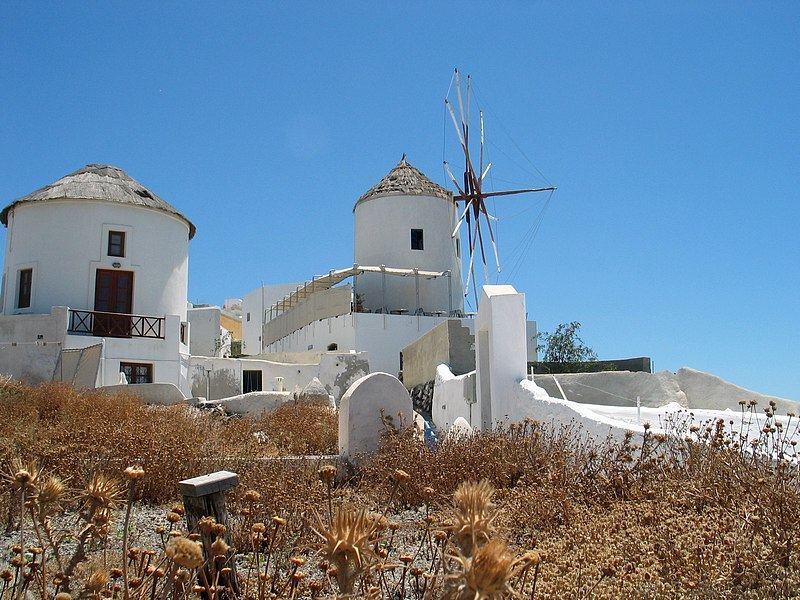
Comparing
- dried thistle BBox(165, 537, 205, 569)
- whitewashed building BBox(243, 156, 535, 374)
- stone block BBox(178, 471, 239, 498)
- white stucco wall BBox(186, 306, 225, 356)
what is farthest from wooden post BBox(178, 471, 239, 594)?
white stucco wall BBox(186, 306, 225, 356)

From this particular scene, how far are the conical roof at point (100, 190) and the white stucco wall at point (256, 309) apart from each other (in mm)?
14284

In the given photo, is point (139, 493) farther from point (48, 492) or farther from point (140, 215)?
point (140, 215)

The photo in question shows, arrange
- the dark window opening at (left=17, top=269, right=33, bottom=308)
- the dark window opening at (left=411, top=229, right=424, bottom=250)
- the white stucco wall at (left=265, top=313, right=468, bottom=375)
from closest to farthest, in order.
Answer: the dark window opening at (left=17, top=269, right=33, bottom=308), the white stucco wall at (left=265, top=313, right=468, bottom=375), the dark window opening at (left=411, top=229, right=424, bottom=250)

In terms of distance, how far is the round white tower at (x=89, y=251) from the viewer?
21.4 m

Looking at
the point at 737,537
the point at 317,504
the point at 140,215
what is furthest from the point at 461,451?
the point at 140,215

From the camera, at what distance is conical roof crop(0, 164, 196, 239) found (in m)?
21.9

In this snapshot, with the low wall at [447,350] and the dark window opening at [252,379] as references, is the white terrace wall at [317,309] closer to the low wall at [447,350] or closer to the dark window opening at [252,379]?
the dark window opening at [252,379]

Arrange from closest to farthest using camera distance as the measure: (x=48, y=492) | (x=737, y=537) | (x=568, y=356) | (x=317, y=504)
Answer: (x=48, y=492) → (x=737, y=537) → (x=317, y=504) → (x=568, y=356)

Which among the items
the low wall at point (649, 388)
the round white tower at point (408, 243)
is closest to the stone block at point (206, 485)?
the low wall at point (649, 388)

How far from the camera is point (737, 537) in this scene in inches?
173

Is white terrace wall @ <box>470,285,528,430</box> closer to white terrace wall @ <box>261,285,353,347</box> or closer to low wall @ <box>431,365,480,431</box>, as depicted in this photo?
low wall @ <box>431,365,480,431</box>

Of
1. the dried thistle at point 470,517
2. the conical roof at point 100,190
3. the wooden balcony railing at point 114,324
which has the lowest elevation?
the dried thistle at point 470,517

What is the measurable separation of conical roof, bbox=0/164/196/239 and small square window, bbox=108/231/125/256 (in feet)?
3.11

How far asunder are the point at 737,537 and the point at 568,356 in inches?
904
